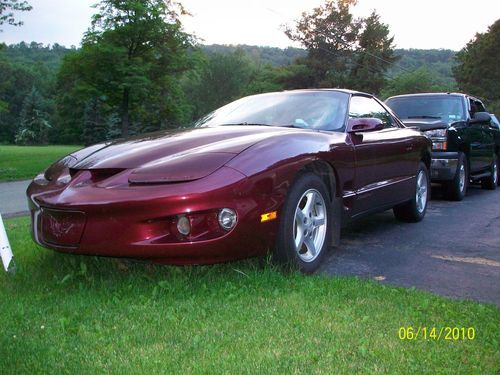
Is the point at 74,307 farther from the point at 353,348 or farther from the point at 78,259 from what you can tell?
the point at 353,348

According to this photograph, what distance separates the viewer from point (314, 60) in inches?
2120

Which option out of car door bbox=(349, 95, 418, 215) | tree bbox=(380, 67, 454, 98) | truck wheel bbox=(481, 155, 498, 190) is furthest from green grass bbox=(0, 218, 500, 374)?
tree bbox=(380, 67, 454, 98)

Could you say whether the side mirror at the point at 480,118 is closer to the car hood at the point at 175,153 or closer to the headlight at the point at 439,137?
the headlight at the point at 439,137

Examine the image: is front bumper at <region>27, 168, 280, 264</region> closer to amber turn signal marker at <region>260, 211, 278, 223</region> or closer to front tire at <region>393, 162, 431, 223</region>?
amber turn signal marker at <region>260, 211, 278, 223</region>

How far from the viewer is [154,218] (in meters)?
3.16

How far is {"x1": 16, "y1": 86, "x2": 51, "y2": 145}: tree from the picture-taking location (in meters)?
87.0

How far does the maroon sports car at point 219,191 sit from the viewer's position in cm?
318

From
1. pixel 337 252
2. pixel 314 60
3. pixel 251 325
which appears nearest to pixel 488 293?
pixel 337 252

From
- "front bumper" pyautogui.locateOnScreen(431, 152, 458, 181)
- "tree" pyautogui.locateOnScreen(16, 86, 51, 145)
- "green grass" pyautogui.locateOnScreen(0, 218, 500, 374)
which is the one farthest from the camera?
"tree" pyautogui.locateOnScreen(16, 86, 51, 145)

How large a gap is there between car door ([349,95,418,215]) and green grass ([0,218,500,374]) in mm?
1323

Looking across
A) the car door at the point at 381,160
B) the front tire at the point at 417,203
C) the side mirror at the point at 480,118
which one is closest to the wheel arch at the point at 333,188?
the car door at the point at 381,160

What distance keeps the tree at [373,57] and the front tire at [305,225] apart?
50167mm

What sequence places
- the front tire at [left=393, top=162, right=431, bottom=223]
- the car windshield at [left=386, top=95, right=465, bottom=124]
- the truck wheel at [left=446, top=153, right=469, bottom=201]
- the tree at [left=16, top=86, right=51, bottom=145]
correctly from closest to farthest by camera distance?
the front tire at [left=393, top=162, right=431, bottom=223]
the truck wheel at [left=446, top=153, right=469, bottom=201]
the car windshield at [left=386, top=95, right=465, bottom=124]
the tree at [left=16, top=86, right=51, bottom=145]

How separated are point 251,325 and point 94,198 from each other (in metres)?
1.21
